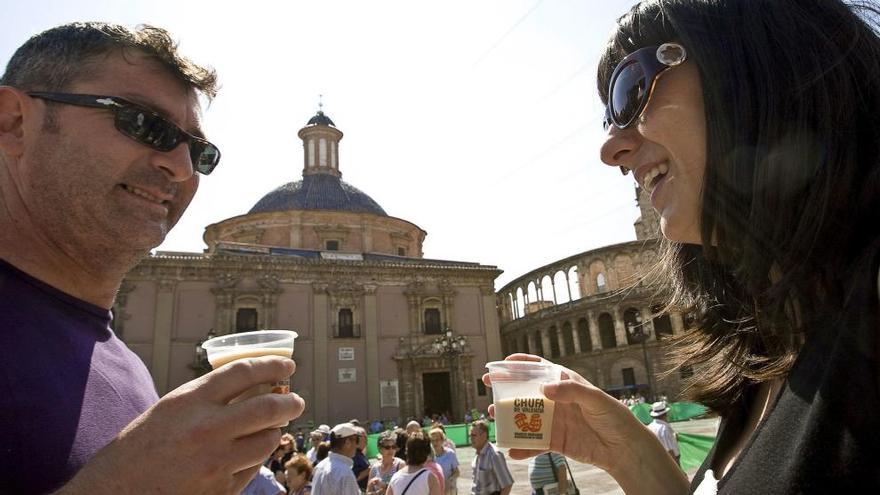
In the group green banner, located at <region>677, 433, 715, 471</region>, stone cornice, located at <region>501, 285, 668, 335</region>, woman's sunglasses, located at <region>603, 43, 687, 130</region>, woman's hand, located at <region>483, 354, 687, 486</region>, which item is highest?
stone cornice, located at <region>501, 285, 668, 335</region>

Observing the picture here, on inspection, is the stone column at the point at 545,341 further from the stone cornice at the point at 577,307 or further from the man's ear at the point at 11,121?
the man's ear at the point at 11,121

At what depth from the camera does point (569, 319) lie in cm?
3956

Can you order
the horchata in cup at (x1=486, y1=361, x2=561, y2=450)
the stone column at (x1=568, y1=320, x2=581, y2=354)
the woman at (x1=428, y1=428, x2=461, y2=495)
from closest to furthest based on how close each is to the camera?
the horchata in cup at (x1=486, y1=361, x2=561, y2=450) < the woman at (x1=428, y1=428, x2=461, y2=495) < the stone column at (x1=568, y1=320, x2=581, y2=354)

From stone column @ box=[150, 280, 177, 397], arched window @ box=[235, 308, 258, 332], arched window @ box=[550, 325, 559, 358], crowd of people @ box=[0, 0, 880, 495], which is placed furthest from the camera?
arched window @ box=[550, 325, 559, 358]

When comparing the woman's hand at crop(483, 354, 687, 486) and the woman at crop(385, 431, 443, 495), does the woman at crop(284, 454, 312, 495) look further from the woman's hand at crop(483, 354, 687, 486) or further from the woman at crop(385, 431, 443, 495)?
the woman's hand at crop(483, 354, 687, 486)

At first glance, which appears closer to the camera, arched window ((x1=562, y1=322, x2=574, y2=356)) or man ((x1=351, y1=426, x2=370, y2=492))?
man ((x1=351, y1=426, x2=370, y2=492))

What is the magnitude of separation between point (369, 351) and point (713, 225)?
28.1 meters

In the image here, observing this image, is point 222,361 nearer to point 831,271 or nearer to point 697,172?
point 697,172

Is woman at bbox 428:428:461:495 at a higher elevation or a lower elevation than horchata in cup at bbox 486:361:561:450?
lower

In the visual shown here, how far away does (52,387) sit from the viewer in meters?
1.14

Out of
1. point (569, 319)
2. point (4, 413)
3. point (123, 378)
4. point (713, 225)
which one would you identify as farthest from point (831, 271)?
point (569, 319)

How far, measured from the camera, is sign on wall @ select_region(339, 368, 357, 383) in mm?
27391

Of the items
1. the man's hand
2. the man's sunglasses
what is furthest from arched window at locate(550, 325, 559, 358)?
the man's hand

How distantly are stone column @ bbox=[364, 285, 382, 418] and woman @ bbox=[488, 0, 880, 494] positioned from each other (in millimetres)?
27037
